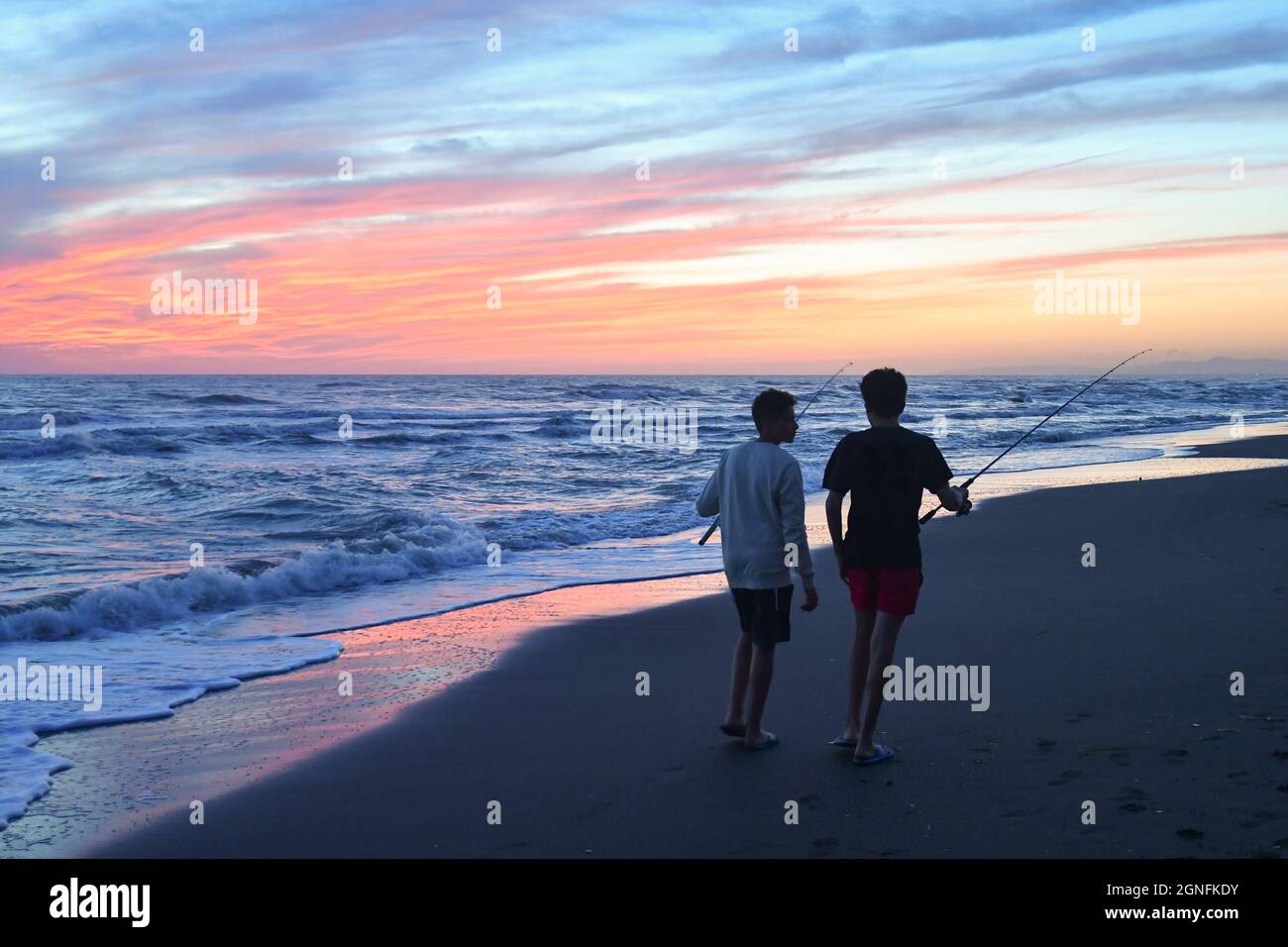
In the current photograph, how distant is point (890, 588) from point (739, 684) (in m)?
0.91

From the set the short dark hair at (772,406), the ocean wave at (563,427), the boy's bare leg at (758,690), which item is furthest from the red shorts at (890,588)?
the ocean wave at (563,427)

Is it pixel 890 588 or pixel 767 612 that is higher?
pixel 890 588

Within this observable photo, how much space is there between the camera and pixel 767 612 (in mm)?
4824

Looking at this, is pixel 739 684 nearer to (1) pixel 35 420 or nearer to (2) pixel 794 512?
(2) pixel 794 512

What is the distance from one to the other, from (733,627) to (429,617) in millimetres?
2596

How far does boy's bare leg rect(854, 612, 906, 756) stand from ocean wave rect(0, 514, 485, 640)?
6.41 meters

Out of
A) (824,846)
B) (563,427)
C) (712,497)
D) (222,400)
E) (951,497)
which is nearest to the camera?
(824,846)

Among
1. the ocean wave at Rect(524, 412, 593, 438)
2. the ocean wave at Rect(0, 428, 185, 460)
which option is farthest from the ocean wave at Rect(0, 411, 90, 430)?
the ocean wave at Rect(524, 412, 593, 438)

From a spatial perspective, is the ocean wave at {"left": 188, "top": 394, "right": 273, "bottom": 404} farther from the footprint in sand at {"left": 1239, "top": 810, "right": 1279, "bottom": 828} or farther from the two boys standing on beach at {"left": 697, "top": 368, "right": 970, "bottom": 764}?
the footprint in sand at {"left": 1239, "top": 810, "right": 1279, "bottom": 828}

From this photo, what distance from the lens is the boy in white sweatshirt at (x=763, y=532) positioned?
4.76 meters

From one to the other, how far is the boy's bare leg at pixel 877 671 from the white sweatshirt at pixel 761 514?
1.21 feet

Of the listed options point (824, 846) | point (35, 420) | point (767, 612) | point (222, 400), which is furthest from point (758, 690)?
point (222, 400)

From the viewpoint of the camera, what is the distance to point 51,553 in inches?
452

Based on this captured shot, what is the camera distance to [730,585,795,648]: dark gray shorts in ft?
Result: 15.8
